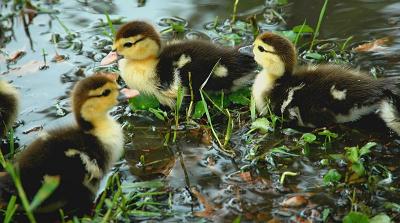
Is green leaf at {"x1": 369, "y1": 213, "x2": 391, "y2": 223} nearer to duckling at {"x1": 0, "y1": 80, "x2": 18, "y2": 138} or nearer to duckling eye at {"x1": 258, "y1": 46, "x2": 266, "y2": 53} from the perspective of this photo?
duckling eye at {"x1": 258, "y1": 46, "x2": 266, "y2": 53}

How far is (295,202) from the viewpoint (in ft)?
10.4

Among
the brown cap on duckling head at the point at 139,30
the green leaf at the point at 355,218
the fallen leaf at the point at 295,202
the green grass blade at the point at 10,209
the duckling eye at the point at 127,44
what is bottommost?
the fallen leaf at the point at 295,202

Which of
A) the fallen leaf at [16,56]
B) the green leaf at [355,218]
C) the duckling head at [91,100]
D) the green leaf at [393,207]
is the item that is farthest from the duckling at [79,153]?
the fallen leaf at [16,56]

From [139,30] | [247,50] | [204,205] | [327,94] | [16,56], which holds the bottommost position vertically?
[204,205]

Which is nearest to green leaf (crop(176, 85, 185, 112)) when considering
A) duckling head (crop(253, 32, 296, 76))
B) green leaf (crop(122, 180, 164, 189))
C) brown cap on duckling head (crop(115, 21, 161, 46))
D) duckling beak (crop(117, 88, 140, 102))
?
duckling beak (crop(117, 88, 140, 102))

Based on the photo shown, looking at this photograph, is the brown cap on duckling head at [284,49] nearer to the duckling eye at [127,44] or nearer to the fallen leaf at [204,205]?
the duckling eye at [127,44]

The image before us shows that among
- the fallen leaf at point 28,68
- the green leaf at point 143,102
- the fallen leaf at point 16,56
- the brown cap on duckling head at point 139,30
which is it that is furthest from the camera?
the fallen leaf at point 16,56

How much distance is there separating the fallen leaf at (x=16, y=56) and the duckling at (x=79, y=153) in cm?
174

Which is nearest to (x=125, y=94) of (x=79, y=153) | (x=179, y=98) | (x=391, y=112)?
(x=179, y=98)

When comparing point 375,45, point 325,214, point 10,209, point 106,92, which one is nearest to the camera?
point 10,209

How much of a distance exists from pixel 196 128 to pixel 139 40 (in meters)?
0.62

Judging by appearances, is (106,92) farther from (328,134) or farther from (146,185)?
(328,134)

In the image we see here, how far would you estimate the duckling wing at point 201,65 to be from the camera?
12.9 feet

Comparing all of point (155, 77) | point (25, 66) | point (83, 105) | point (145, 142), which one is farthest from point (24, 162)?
point (25, 66)
